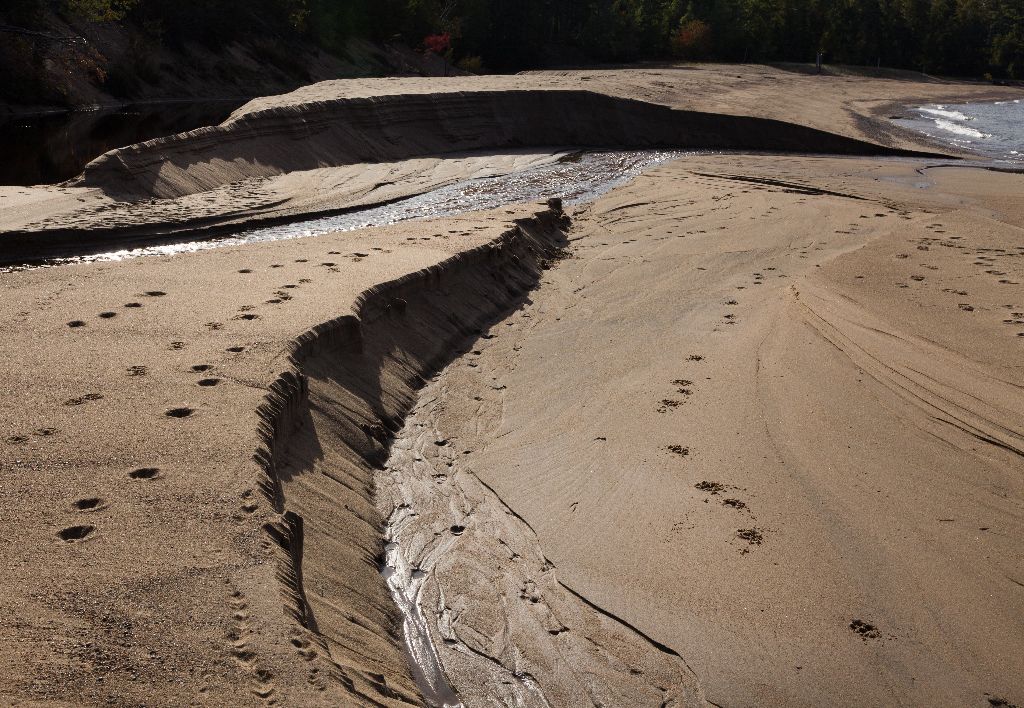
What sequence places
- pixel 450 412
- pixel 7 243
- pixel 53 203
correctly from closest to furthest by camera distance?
pixel 450 412 → pixel 7 243 → pixel 53 203

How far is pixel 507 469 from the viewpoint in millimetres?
5832

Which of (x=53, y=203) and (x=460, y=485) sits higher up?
(x=53, y=203)

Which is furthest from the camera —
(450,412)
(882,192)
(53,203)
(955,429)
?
(882,192)

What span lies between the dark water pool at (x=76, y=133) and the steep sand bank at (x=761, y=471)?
827 centimetres

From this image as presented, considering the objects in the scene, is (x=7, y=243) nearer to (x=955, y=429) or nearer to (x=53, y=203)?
(x=53, y=203)

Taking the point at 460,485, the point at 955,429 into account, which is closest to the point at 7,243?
the point at 460,485

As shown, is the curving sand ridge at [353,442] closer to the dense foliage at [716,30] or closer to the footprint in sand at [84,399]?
the footprint in sand at [84,399]

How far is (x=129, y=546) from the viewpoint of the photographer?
146 inches

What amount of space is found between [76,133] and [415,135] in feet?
20.2

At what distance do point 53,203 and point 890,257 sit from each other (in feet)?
28.5

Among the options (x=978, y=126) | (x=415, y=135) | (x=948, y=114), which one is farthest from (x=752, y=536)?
(x=948, y=114)

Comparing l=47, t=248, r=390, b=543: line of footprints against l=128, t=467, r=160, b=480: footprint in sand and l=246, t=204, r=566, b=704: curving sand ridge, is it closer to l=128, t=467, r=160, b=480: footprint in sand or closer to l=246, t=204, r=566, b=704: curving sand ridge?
l=128, t=467, r=160, b=480: footprint in sand

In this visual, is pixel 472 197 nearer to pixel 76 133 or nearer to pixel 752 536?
pixel 76 133

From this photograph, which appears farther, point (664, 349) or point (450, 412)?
point (664, 349)
